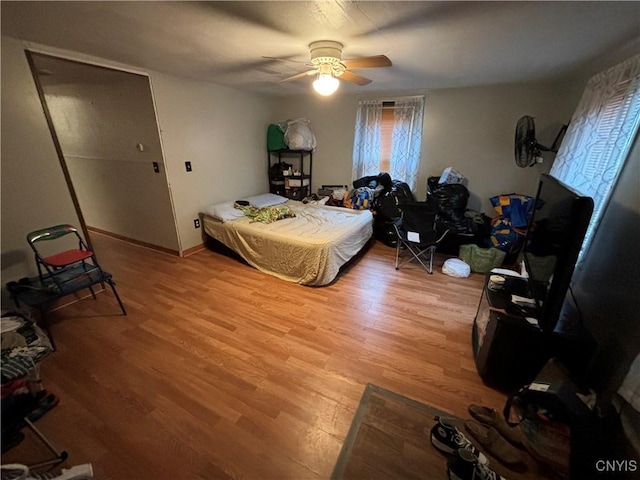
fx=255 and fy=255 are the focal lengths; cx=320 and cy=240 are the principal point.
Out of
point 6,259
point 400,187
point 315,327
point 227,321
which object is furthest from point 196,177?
point 400,187

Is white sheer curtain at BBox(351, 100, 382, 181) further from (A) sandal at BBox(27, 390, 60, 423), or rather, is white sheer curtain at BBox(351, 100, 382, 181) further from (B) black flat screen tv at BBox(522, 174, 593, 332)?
(A) sandal at BBox(27, 390, 60, 423)

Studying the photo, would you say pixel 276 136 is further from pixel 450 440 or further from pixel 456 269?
pixel 450 440

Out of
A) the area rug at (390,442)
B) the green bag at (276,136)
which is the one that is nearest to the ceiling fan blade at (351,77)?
the green bag at (276,136)

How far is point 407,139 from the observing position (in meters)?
3.77

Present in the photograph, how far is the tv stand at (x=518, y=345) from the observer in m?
1.41

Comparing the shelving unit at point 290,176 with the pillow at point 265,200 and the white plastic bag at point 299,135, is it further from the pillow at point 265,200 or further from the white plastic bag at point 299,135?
the pillow at point 265,200

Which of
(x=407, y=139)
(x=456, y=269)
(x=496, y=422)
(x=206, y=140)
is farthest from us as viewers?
(x=407, y=139)

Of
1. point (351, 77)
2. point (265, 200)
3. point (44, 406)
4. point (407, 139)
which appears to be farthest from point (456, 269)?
point (44, 406)

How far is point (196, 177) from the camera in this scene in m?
3.41

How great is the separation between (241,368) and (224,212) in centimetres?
215

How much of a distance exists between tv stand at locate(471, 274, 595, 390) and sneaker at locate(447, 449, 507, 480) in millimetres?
562

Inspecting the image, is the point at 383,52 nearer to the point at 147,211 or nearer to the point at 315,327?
the point at 315,327

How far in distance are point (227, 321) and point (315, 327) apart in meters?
0.76

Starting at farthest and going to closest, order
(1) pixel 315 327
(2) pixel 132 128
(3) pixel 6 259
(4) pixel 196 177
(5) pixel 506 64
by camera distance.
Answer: (4) pixel 196 177 < (2) pixel 132 128 < (5) pixel 506 64 < (1) pixel 315 327 < (3) pixel 6 259
